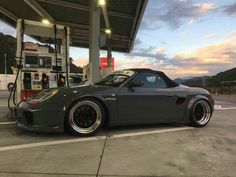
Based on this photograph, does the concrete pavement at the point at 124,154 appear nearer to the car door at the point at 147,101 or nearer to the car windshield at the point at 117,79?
the car door at the point at 147,101

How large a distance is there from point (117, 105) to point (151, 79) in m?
1.00

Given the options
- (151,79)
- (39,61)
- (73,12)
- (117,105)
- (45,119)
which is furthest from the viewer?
(73,12)

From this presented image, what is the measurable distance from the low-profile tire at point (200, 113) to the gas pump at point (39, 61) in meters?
3.23

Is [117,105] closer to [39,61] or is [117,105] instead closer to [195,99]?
[195,99]

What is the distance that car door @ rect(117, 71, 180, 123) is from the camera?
17.6 ft

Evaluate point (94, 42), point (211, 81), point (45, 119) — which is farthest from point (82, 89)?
point (211, 81)

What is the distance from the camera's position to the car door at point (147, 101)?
5352 mm

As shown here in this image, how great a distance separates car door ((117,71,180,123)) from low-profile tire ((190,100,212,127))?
1.59 feet

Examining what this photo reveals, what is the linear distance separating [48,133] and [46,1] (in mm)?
13330

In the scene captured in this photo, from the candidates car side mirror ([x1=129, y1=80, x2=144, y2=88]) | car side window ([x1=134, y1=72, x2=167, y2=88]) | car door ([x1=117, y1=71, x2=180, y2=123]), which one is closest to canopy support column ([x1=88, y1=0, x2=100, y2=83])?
car side window ([x1=134, y1=72, x2=167, y2=88])

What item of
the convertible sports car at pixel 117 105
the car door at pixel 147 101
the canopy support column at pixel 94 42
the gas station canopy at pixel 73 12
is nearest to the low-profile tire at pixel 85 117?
the convertible sports car at pixel 117 105

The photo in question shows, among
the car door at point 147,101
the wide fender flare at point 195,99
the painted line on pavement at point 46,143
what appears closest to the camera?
the painted line on pavement at point 46,143

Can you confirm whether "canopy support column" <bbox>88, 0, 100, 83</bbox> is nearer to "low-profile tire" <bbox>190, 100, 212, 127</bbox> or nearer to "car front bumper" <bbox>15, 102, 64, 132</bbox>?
"low-profile tire" <bbox>190, 100, 212, 127</bbox>

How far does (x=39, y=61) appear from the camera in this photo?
305 inches
